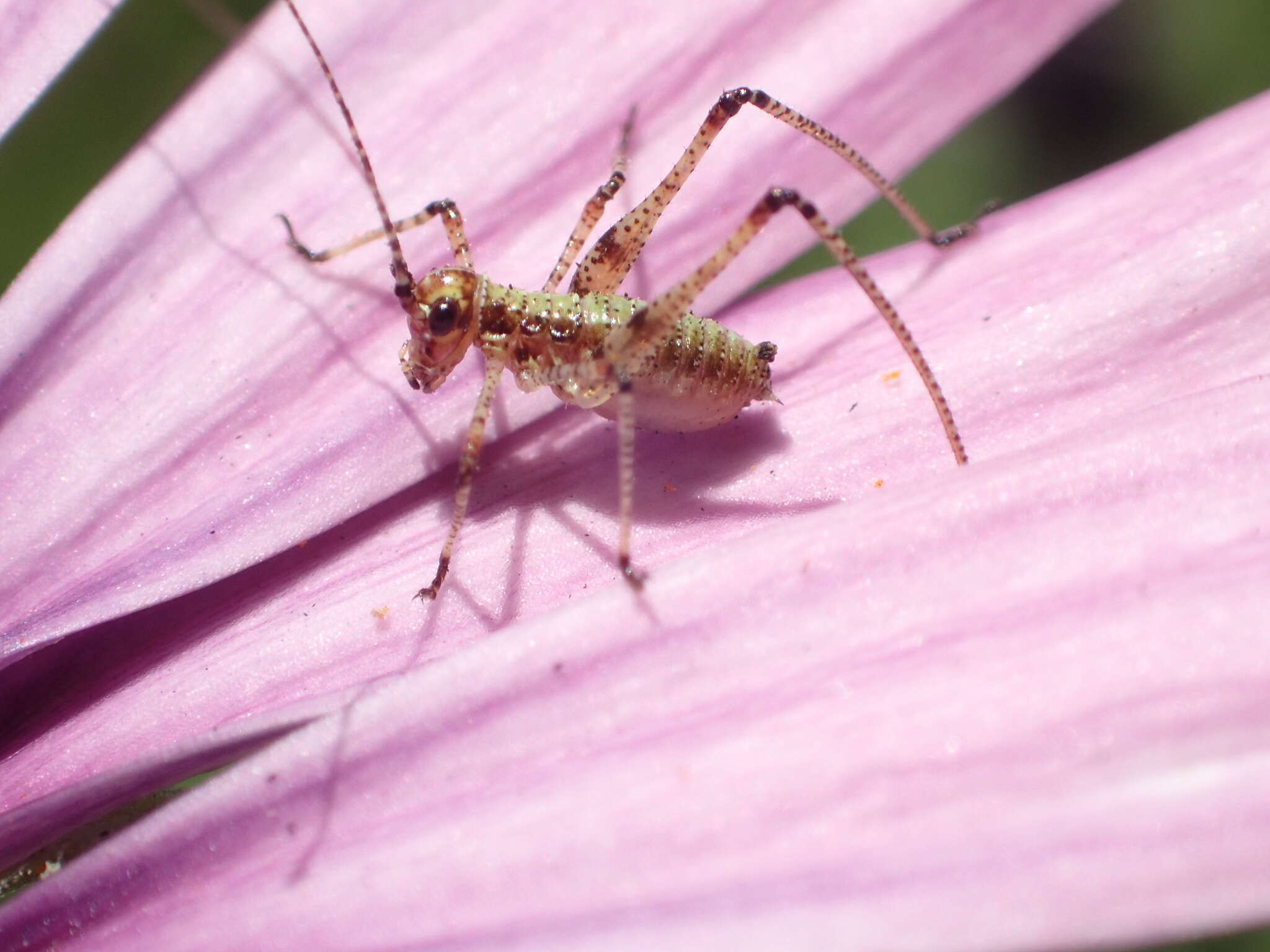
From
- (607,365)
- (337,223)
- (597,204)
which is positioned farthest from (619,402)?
(337,223)

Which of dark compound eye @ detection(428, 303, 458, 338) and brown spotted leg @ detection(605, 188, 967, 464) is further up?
dark compound eye @ detection(428, 303, 458, 338)

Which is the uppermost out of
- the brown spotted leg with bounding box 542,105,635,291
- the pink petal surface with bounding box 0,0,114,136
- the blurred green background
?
the pink petal surface with bounding box 0,0,114,136

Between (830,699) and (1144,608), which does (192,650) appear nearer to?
(830,699)

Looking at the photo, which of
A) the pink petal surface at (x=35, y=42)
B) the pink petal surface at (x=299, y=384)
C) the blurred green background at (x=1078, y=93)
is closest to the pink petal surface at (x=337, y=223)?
the pink petal surface at (x=299, y=384)

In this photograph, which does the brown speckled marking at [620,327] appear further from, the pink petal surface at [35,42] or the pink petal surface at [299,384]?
the pink petal surface at [35,42]

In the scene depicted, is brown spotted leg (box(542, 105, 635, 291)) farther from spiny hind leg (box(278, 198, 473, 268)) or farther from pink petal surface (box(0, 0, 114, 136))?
pink petal surface (box(0, 0, 114, 136))

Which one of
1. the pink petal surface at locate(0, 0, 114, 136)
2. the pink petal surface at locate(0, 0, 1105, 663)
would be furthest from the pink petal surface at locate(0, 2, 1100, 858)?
the pink petal surface at locate(0, 0, 114, 136)

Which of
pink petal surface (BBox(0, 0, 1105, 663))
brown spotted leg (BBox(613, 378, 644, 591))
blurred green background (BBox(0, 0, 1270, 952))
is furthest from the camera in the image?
blurred green background (BBox(0, 0, 1270, 952))
